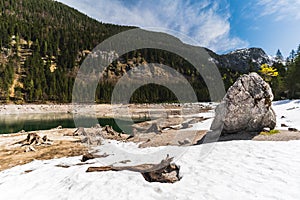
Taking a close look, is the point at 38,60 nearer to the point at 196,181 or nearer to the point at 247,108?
the point at 247,108

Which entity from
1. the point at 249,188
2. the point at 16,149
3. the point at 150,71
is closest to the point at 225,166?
the point at 249,188

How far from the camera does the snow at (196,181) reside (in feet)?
21.1

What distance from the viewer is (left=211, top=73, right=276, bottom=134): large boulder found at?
14812mm

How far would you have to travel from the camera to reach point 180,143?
1591 centimetres

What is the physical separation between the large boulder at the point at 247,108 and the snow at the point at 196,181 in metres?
4.25

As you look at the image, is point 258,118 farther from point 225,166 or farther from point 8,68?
point 8,68

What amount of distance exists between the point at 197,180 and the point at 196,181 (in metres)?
0.10

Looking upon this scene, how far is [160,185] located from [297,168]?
221 inches

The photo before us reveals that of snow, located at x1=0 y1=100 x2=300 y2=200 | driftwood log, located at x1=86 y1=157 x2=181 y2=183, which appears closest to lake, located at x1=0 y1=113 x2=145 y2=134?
snow, located at x1=0 y1=100 x2=300 y2=200

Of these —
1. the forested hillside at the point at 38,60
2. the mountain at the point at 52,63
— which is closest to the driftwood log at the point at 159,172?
the forested hillside at the point at 38,60

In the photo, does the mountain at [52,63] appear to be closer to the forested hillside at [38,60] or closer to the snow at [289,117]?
the forested hillside at [38,60]

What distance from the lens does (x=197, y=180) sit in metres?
7.50

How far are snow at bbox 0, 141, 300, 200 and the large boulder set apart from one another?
425 cm

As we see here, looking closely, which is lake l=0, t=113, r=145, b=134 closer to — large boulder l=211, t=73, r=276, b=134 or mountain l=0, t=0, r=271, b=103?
large boulder l=211, t=73, r=276, b=134
